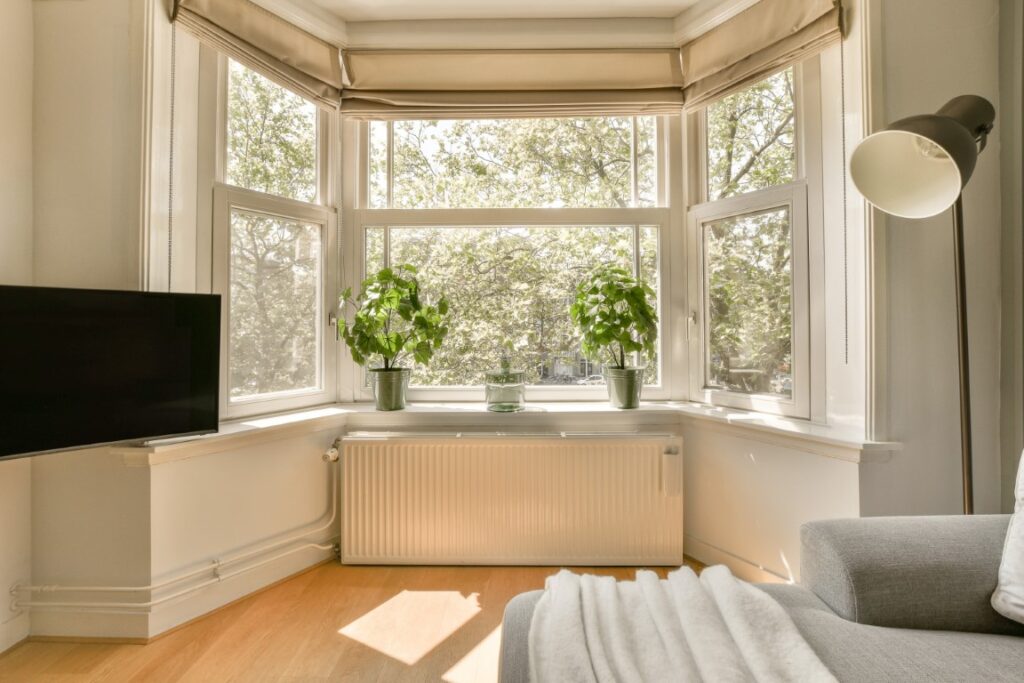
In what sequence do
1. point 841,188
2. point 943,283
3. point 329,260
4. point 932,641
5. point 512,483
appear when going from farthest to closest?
point 329,260 → point 512,483 → point 841,188 → point 943,283 → point 932,641

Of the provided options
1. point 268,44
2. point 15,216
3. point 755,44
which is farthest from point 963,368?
point 15,216

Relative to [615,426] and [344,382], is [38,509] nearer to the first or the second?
[344,382]

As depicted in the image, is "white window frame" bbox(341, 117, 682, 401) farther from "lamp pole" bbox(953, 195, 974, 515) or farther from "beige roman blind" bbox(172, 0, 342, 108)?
"lamp pole" bbox(953, 195, 974, 515)

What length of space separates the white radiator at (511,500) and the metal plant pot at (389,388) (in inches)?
6.6

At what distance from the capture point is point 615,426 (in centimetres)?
260

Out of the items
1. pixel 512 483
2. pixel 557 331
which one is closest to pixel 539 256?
pixel 557 331

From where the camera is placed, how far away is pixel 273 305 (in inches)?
98.7

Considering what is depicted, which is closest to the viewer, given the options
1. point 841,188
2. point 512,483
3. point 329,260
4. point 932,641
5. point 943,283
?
point 932,641

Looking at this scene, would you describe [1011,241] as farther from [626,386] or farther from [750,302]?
[626,386]

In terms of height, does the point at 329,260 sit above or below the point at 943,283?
above

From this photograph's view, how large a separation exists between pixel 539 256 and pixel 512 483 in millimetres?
1169

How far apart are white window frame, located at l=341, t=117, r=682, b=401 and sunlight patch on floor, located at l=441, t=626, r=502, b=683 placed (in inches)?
48.4

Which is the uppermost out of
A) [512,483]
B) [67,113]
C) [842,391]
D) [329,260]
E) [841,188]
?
[67,113]

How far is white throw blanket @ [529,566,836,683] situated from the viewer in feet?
3.10
